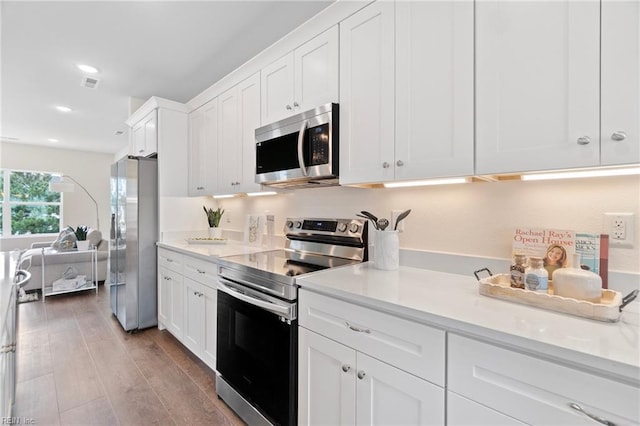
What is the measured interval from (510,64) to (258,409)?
197cm

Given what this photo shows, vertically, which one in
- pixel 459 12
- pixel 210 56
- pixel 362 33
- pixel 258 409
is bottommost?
pixel 258 409

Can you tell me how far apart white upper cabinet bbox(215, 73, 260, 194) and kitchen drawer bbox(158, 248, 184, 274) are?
0.68 m

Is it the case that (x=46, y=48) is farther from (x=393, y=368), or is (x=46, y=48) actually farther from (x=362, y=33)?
(x=393, y=368)

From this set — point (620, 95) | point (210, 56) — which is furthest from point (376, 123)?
point (210, 56)

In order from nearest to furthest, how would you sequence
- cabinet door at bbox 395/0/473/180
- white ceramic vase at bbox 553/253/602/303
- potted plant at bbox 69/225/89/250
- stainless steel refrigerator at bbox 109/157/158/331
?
white ceramic vase at bbox 553/253/602/303
cabinet door at bbox 395/0/473/180
stainless steel refrigerator at bbox 109/157/158/331
potted plant at bbox 69/225/89/250

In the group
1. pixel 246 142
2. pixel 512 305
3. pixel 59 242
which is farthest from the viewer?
pixel 59 242

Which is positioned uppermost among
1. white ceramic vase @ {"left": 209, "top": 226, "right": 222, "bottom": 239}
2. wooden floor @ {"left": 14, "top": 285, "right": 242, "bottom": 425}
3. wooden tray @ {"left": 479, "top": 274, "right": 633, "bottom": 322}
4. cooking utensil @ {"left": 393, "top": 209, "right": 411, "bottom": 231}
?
cooking utensil @ {"left": 393, "top": 209, "right": 411, "bottom": 231}

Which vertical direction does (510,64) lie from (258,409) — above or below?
above

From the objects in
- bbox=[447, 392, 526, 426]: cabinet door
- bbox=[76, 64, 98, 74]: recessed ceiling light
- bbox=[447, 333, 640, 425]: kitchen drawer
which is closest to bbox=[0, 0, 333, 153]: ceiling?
bbox=[76, 64, 98, 74]: recessed ceiling light

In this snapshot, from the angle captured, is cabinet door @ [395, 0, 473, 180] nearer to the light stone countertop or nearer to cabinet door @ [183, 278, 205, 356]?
the light stone countertop

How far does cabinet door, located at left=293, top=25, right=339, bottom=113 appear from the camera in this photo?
5.54 feet

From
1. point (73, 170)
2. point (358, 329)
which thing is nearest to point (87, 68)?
point (358, 329)

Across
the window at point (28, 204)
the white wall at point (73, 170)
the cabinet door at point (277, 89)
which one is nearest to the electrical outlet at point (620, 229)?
the cabinet door at point (277, 89)

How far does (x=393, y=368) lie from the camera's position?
41.1 inches
